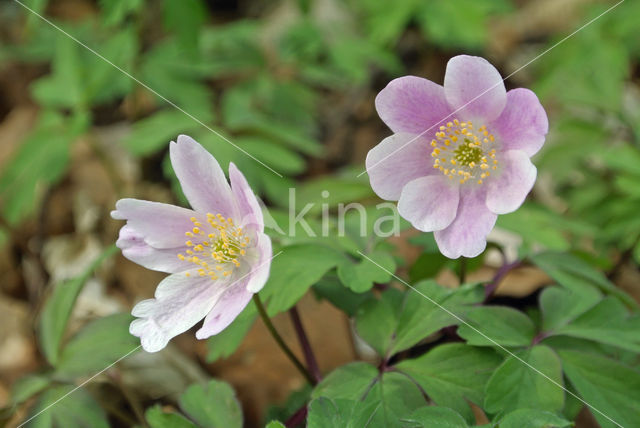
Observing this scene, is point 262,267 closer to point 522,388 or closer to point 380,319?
point 380,319

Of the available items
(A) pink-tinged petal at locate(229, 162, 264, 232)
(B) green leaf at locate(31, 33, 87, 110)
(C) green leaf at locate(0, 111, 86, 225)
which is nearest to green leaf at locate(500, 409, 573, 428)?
(A) pink-tinged petal at locate(229, 162, 264, 232)

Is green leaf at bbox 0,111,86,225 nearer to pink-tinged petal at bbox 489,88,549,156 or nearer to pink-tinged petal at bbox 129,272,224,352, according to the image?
pink-tinged petal at bbox 129,272,224,352

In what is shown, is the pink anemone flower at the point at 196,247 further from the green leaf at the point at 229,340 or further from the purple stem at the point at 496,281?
the purple stem at the point at 496,281

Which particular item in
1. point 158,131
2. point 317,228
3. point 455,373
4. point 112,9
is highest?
point 112,9

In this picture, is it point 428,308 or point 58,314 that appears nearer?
point 428,308

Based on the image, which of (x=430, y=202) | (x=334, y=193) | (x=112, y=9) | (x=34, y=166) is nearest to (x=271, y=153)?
(x=334, y=193)

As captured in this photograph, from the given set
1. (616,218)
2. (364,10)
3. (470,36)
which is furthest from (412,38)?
(616,218)

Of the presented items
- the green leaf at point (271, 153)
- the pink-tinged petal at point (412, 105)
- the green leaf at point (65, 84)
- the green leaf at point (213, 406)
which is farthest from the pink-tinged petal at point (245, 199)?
the green leaf at point (65, 84)

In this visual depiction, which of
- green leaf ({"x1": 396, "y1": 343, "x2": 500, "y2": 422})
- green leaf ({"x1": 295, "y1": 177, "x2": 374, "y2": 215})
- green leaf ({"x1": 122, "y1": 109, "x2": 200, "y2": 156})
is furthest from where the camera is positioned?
green leaf ({"x1": 122, "y1": 109, "x2": 200, "y2": 156})
